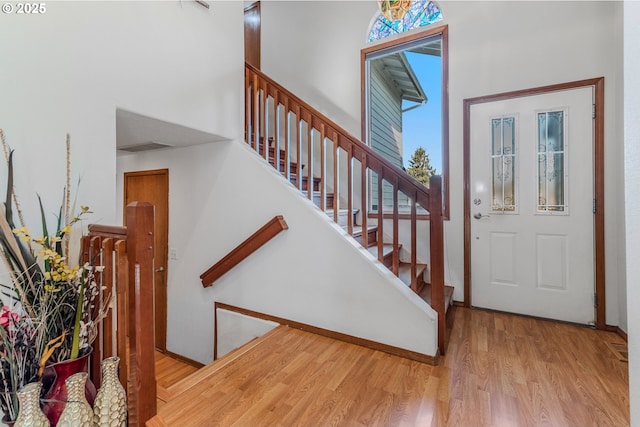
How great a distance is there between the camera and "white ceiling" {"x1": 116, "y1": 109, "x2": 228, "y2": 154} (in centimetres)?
220

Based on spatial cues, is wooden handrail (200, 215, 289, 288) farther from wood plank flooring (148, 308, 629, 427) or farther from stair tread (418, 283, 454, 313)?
stair tread (418, 283, 454, 313)

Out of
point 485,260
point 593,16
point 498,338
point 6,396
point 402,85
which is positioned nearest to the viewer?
point 6,396

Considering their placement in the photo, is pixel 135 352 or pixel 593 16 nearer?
pixel 135 352

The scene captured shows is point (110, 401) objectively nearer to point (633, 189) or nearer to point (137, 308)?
point (137, 308)

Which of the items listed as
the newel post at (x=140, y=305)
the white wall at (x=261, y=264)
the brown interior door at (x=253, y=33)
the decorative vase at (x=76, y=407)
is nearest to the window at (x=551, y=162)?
the white wall at (x=261, y=264)

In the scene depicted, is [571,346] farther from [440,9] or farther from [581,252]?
[440,9]

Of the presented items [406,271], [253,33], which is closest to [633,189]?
[406,271]

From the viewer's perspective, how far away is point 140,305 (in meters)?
1.30

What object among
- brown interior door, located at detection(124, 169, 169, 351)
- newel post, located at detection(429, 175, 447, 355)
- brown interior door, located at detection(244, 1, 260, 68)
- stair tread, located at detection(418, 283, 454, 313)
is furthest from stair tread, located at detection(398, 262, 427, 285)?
brown interior door, located at detection(244, 1, 260, 68)

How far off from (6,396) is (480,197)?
363 centimetres

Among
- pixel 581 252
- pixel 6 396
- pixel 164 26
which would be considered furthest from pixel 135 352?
pixel 581 252

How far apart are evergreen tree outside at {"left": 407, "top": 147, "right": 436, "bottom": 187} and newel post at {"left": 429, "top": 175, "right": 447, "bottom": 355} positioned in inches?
57.2

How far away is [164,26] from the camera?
2.23m

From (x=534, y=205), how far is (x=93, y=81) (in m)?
3.72
